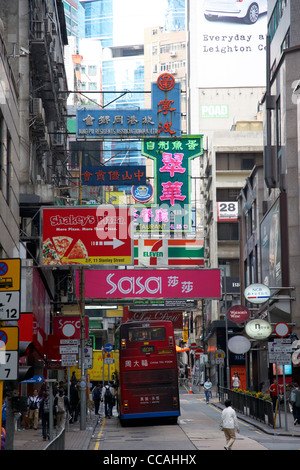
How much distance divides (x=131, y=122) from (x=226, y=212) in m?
51.3

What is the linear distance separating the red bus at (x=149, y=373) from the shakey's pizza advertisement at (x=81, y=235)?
3.32 meters

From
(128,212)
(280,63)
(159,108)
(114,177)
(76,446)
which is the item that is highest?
(280,63)

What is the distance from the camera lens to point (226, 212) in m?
89.1

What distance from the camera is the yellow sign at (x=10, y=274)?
Result: 1405 centimetres

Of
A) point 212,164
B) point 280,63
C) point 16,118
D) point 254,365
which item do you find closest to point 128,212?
point 16,118

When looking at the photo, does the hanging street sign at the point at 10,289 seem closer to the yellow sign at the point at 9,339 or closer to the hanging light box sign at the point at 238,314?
the yellow sign at the point at 9,339

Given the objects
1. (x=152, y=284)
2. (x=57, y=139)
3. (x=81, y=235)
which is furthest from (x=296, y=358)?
(x=57, y=139)

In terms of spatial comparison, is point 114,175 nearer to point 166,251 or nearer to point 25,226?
point 25,226

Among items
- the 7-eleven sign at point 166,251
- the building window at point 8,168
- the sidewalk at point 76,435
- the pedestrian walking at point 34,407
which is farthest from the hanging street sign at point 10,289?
the 7-eleven sign at point 166,251

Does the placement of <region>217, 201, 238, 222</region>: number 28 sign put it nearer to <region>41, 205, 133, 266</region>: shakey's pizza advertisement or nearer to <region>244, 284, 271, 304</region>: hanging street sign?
<region>244, 284, 271, 304</region>: hanging street sign

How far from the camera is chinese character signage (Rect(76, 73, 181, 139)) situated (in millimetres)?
38719

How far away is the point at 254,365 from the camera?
60281mm
